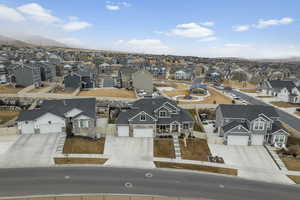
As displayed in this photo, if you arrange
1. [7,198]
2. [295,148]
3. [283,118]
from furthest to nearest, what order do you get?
[283,118] → [295,148] → [7,198]

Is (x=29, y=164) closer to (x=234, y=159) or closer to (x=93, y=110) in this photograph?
(x=93, y=110)

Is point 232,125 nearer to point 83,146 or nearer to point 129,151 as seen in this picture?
Answer: point 129,151

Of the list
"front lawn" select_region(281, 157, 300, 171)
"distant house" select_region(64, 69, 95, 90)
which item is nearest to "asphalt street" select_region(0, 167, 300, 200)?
"front lawn" select_region(281, 157, 300, 171)

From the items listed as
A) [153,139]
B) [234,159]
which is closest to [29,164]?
[153,139]

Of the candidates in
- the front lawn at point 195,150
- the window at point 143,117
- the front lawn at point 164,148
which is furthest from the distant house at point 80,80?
the front lawn at point 195,150

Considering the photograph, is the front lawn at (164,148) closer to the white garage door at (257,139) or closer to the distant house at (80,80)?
the white garage door at (257,139)

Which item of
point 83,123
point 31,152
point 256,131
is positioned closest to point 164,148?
point 83,123
